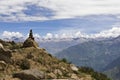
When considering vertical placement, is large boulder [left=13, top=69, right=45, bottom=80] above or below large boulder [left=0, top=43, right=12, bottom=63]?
below

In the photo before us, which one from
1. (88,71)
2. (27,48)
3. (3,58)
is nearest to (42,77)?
(3,58)

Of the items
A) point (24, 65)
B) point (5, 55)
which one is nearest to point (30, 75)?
point (24, 65)

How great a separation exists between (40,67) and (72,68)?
1079 cm

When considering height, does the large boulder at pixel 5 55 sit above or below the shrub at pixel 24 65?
above

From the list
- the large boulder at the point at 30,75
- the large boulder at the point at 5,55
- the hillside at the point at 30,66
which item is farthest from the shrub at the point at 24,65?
the large boulder at the point at 30,75

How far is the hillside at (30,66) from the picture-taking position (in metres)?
50.7

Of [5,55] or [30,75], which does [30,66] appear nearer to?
[5,55]

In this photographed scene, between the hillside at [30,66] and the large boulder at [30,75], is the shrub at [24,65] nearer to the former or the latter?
the hillside at [30,66]

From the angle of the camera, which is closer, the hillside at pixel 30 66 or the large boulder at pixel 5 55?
the hillside at pixel 30 66

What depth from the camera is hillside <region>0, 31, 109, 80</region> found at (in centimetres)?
5072

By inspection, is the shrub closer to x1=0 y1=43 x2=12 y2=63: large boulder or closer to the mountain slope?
the mountain slope

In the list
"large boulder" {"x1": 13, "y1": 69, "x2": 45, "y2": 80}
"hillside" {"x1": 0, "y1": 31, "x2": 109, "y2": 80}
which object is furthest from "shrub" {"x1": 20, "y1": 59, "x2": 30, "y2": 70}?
"large boulder" {"x1": 13, "y1": 69, "x2": 45, "y2": 80}

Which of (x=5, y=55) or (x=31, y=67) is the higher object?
(x=5, y=55)

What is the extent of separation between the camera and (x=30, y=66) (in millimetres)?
58062
